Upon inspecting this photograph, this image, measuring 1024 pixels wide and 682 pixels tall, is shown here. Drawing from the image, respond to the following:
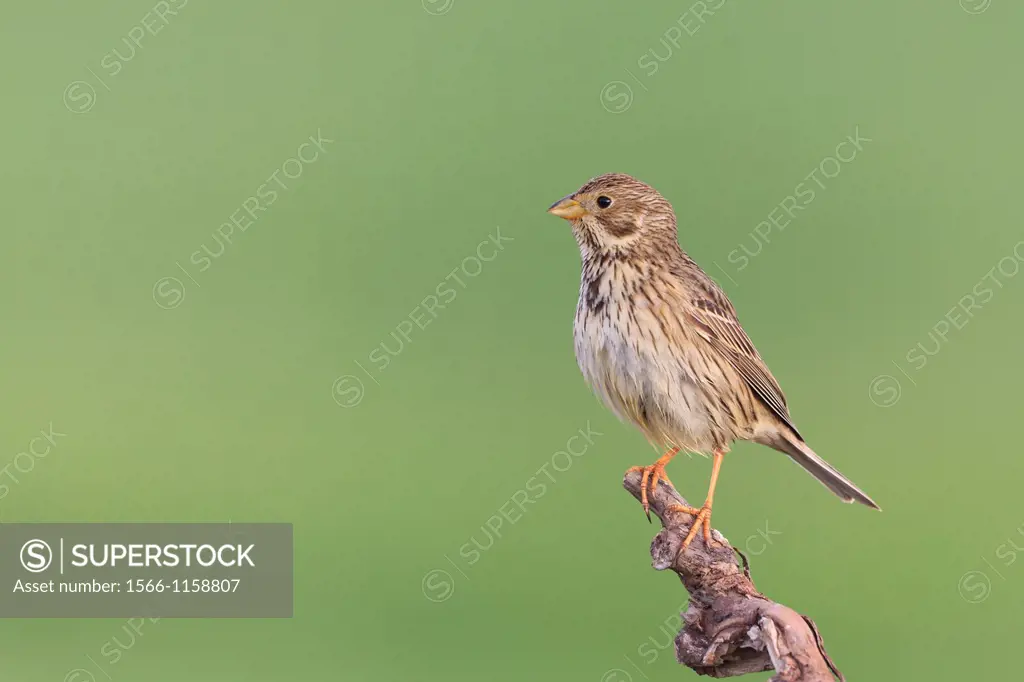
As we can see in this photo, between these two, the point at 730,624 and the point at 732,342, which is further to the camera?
the point at 732,342

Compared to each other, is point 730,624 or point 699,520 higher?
point 699,520

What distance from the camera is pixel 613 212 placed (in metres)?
7.44

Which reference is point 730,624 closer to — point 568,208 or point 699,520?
point 699,520

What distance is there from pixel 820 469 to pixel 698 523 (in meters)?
1.58

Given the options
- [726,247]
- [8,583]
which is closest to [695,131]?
[726,247]

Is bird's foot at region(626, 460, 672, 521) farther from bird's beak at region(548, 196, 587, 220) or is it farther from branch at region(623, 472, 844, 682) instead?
bird's beak at region(548, 196, 587, 220)

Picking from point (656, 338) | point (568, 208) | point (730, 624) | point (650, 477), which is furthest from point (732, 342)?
point (730, 624)

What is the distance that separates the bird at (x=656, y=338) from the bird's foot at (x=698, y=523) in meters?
0.36

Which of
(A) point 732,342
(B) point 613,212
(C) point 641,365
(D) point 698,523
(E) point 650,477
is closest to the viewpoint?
(D) point 698,523

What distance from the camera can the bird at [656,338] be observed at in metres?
7.25

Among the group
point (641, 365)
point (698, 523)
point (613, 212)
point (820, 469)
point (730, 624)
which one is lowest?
point (730, 624)

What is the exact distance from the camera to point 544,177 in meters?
15.0

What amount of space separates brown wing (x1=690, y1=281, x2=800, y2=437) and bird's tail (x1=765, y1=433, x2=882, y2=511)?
0.28ft

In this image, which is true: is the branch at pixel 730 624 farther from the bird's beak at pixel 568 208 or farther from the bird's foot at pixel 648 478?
the bird's beak at pixel 568 208
